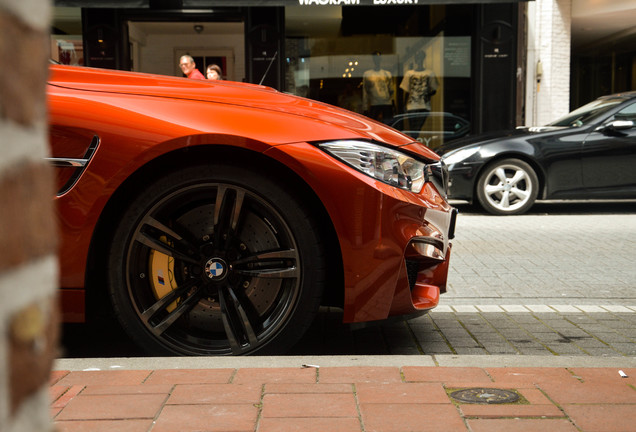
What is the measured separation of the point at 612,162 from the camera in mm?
10180

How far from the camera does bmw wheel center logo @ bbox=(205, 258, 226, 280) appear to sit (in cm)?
330

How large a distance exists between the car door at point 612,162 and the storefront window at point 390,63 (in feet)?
17.8

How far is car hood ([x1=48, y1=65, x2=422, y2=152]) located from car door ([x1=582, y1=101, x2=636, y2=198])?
7132 millimetres

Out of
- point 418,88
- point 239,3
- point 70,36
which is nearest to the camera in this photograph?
point 239,3

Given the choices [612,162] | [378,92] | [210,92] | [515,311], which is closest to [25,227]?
[210,92]

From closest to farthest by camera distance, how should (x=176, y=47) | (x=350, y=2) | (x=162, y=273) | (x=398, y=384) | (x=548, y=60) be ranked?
(x=398, y=384)
(x=162, y=273)
(x=350, y=2)
(x=548, y=60)
(x=176, y=47)

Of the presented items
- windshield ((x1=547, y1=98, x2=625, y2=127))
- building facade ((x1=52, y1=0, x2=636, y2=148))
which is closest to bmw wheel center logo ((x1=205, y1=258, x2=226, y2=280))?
windshield ((x1=547, y1=98, x2=625, y2=127))

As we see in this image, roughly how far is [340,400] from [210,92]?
5.13ft

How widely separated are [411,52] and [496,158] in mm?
5847

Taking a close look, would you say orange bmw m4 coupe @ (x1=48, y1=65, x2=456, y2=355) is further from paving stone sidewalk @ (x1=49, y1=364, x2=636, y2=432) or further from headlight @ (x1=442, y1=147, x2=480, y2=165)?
headlight @ (x1=442, y1=147, x2=480, y2=165)

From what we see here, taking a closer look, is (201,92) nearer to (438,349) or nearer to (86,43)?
(438,349)

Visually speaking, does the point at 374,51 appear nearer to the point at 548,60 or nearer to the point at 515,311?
the point at 548,60

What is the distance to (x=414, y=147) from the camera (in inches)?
144

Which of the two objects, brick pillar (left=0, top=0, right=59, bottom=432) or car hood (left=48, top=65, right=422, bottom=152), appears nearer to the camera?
brick pillar (left=0, top=0, right=59, bottom=432)
